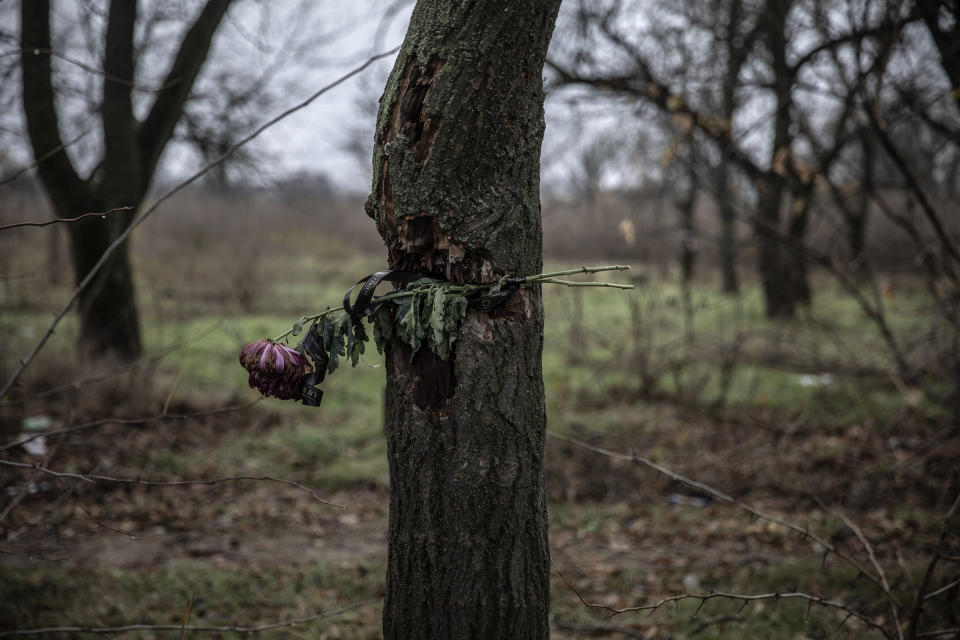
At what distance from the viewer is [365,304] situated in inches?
75.1

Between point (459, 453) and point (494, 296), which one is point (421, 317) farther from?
point (459, 453)

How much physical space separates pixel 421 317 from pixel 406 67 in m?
0.68

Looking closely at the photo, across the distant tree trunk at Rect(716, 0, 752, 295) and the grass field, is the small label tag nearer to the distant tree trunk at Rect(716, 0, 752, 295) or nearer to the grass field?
the grass field

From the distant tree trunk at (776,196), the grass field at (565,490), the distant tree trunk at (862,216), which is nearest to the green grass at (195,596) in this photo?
the grass field at (565,490)

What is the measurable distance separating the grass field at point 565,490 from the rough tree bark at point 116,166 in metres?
0.56

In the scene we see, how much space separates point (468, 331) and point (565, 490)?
3663 millimetres

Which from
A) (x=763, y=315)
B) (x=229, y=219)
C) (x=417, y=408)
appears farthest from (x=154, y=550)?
(x=229, y=219)

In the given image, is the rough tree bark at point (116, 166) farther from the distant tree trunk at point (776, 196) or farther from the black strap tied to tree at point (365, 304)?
the black strap tied to tree at point (365, 304)

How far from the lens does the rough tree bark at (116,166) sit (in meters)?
7.19

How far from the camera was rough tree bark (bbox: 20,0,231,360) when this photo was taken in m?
7.19

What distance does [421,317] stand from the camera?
1854 millimetres

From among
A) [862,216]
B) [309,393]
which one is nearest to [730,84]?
[862,216]

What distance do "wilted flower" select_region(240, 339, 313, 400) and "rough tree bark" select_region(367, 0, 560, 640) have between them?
269mm

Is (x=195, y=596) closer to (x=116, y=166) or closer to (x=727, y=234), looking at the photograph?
(x=116, y=166)
